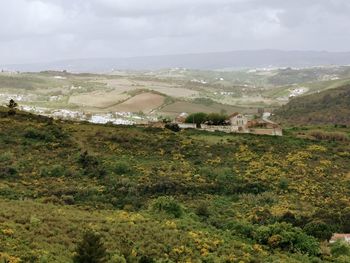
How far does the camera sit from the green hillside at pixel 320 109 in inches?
5179

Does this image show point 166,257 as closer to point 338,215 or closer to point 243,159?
point 338,215

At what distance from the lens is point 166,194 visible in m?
42.6

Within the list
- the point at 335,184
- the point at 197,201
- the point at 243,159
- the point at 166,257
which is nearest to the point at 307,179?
the point at 335,184

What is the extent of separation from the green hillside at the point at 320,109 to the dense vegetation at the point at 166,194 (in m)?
64.8

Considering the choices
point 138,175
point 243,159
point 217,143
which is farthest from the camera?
point 217,143

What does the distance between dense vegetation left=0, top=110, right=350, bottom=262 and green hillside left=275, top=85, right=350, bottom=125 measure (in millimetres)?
64772

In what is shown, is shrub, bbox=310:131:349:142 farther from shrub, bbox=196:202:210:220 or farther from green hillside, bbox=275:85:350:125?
green hillside, bbox=275:85:350:125

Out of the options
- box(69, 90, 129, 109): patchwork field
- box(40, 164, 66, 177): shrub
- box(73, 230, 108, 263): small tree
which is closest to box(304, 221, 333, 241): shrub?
box(73, 230, 108, 263): small tree

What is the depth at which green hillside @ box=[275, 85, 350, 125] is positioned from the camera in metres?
132

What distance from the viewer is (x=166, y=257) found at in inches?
1046

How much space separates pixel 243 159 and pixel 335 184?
9.39 metres

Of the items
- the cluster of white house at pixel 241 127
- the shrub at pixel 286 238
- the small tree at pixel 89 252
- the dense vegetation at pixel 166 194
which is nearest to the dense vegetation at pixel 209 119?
the cluster of white house at pixel 241 127

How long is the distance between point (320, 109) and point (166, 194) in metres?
108

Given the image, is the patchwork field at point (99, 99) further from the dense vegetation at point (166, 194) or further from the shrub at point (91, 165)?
the shrub at point (91, 165)
